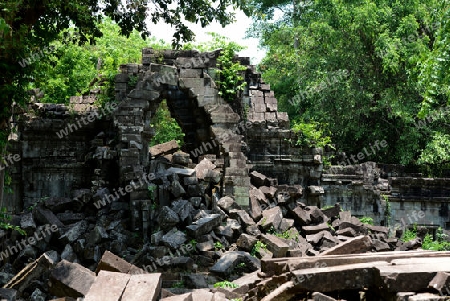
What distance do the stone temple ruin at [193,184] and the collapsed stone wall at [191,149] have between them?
0.10ft

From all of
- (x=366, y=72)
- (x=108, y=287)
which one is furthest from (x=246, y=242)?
(x=366, y=72)

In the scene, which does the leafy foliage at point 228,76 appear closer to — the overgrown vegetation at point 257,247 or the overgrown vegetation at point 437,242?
the overgrown vegetation at point 257,247

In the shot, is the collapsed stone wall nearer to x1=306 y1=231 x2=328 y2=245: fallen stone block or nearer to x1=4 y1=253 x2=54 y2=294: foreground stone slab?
x1=306 y1=231 x2=328 y2=245: fallen stone block

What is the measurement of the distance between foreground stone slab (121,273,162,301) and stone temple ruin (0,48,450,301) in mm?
1582

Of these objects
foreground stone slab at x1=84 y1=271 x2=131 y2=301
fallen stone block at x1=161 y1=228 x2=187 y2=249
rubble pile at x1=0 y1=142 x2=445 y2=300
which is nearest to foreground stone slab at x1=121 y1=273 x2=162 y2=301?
foreground stone slab at x1=84 y1=271 x2=131 y2=301

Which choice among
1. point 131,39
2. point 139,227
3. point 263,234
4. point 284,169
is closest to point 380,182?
point 284,169

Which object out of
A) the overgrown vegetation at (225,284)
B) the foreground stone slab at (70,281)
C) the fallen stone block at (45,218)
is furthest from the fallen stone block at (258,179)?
the foreground stone slab at (70,281)

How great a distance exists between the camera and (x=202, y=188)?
12719mm

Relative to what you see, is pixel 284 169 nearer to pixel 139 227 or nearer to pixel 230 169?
pixel 230 169

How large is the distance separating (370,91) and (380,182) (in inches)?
211

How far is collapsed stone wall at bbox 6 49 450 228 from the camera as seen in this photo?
13.6m

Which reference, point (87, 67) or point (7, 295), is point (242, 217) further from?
point (87, 67)

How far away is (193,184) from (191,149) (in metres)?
3.38

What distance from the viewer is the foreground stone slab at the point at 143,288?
22.6 feet
